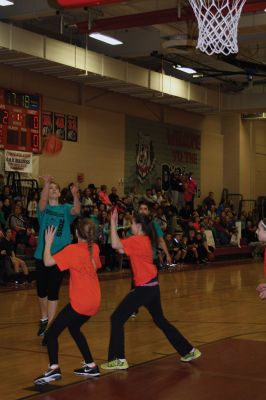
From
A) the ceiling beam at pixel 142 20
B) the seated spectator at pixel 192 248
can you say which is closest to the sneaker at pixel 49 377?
the ceiling beam at pixel 142 20

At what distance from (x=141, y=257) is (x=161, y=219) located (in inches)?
550

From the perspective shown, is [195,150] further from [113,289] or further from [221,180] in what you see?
[113,289]

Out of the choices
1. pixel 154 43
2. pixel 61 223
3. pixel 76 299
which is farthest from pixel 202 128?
pixel 76 299

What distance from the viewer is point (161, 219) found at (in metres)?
20.8

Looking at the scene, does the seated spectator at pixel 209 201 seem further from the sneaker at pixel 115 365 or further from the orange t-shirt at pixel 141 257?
the sneaker at pixel 115 365

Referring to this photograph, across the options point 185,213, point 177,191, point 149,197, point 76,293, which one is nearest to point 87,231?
point 76,293

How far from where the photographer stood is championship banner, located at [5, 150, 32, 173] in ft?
65.1

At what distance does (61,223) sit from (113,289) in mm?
6760

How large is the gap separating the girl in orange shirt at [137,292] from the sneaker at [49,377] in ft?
2.01

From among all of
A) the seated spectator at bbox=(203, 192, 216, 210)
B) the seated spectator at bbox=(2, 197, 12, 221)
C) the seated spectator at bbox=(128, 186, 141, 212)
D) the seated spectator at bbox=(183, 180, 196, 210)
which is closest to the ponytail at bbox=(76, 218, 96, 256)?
the seated spectator at bbox=(2, 197, 12, 221)

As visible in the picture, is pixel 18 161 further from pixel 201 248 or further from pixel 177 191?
pixel 177 191

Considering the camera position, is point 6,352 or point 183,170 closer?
point 6,352

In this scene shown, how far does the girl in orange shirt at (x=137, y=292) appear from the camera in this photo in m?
6.75

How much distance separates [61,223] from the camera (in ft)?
26.9
